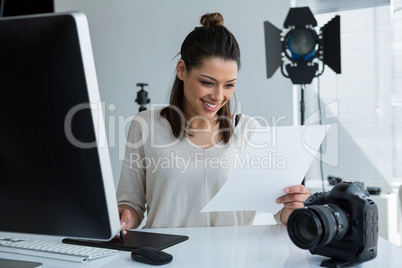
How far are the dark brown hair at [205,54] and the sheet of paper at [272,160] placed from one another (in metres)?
0.50

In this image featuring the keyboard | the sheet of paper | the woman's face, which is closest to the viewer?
the keyboard

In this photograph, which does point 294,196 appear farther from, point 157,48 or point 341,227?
point 157,48

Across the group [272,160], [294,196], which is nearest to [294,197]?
[294,196]

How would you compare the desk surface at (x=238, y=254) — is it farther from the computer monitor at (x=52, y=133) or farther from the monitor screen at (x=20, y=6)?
the monitor screen at (x=20, y=6)

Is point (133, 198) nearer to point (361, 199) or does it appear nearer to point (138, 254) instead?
point (138, 254)

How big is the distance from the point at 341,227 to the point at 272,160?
10.5 inches

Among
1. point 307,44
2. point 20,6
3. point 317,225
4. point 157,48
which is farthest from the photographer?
point 20,6

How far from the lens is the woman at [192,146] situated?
150 centimetres

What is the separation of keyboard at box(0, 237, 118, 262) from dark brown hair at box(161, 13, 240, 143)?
0.69 meters

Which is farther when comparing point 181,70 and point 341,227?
point 181,70

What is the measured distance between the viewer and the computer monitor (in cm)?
63

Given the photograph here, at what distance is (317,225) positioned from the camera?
2.77 feet

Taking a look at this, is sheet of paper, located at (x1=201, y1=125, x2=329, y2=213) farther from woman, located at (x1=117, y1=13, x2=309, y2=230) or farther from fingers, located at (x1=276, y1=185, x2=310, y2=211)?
woman, located at (x1=117, y1=13, x2=309, y2=230)

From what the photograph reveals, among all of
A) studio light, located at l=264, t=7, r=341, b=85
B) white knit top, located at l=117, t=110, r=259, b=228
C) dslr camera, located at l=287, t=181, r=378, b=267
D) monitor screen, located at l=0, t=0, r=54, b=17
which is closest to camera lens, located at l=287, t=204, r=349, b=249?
dslr camera, located at l=287, t=181, r=378, b=267
